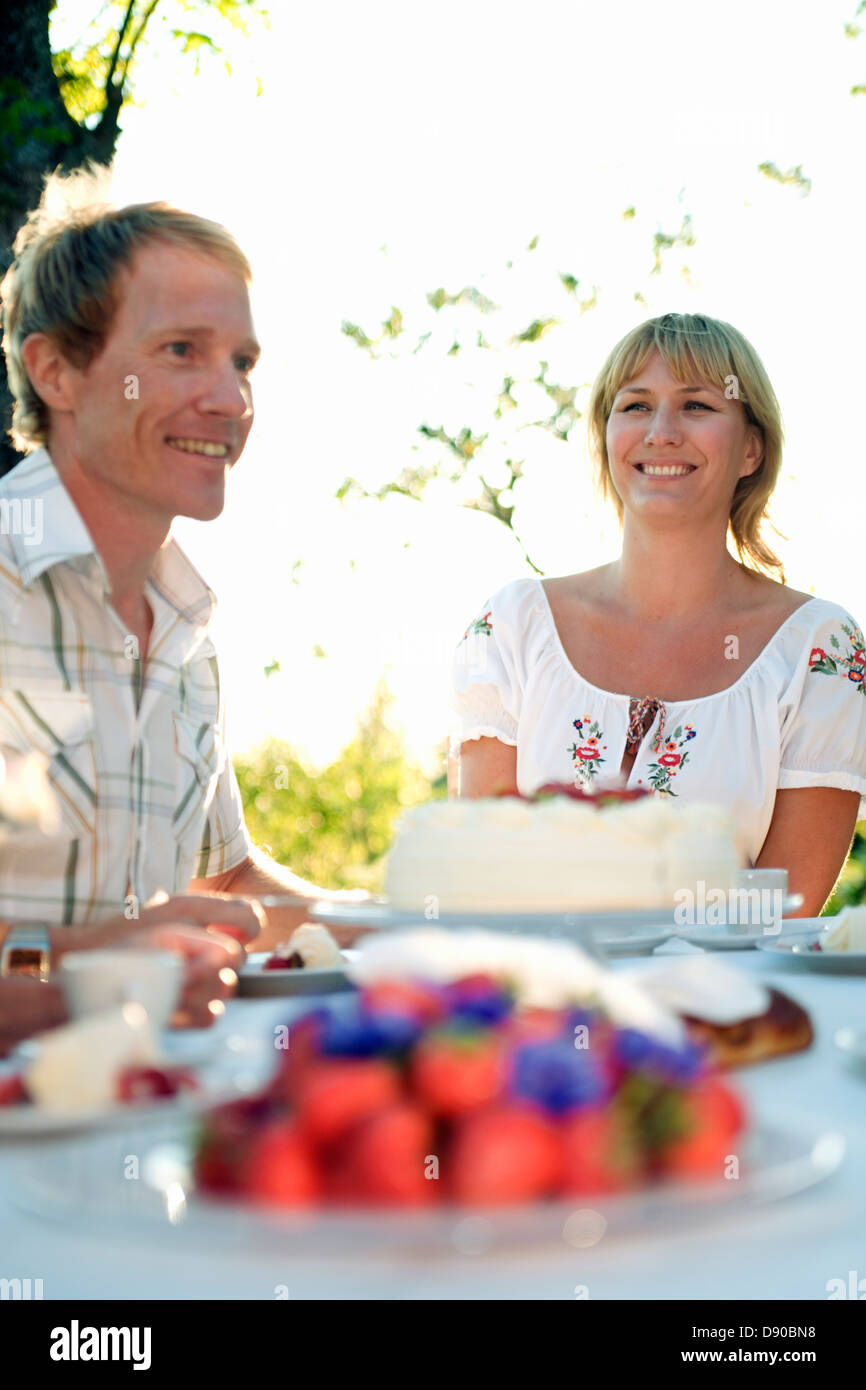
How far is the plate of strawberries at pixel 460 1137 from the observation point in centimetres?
88

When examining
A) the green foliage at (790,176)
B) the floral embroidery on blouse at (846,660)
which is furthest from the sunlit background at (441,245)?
the floral embroidery on blouse at (846,660)

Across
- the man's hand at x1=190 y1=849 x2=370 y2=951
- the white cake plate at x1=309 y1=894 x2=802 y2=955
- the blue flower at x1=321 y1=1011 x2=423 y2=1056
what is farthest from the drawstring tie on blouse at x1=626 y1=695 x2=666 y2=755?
the blue flower at x1=321 y1=1011 x2=423 y2=1056

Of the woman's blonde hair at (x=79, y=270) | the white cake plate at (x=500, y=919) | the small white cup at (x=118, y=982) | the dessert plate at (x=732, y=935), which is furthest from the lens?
the woman's blonde hair at (x=79, y=270)

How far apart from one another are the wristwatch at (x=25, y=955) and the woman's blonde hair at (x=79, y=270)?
4.37 feet

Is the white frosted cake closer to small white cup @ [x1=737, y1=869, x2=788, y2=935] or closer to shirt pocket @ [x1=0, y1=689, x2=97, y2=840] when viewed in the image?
small white cup @ [x1=737, y1=869, x2=788, y2=935]

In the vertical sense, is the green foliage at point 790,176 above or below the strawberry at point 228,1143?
above

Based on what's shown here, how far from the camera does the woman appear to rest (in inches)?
148

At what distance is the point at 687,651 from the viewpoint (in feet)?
13.1

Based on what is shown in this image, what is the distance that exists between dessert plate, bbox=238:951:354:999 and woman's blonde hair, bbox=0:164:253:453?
1.41 meters

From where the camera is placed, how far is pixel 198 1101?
1.20 m

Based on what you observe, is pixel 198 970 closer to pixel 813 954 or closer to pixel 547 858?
A: pixel 547 858

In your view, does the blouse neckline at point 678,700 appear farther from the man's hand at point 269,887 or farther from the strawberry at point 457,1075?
the strawberry at point 457,1075

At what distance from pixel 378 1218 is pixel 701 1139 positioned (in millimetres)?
235

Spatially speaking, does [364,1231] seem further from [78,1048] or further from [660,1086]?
[78,1048]
